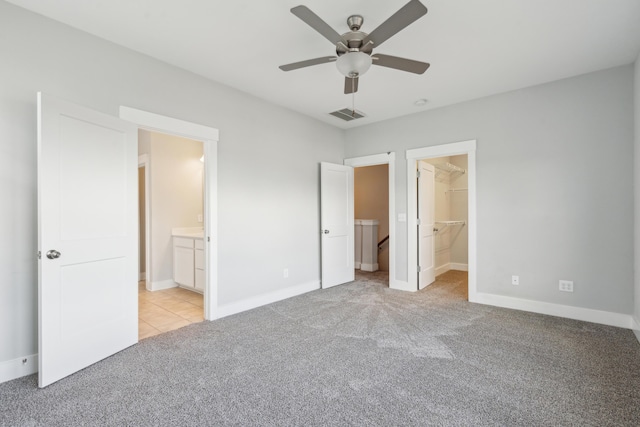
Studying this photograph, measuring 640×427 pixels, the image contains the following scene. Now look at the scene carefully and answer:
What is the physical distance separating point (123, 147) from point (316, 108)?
2554 millimetres

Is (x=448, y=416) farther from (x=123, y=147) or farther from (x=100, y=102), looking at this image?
(x=100, y=102)

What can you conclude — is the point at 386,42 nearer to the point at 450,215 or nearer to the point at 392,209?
the point at 392,209

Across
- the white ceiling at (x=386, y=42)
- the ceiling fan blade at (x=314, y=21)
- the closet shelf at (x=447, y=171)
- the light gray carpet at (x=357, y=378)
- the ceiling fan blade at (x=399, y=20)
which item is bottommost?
the light gray carpet at (x=357, y=378)

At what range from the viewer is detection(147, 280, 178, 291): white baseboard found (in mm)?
4656

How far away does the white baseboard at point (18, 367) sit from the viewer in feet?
7.03

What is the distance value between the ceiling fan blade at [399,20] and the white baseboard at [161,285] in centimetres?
450

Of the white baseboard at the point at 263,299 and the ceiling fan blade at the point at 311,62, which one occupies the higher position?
the ceiling fan blade at the point at 311,62

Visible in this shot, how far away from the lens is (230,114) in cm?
361

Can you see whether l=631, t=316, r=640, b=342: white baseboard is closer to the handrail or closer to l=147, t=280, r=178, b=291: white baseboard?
the handrail

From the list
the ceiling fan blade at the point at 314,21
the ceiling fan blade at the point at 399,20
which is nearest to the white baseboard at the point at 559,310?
the ceiling fan blade at the point at 399,20

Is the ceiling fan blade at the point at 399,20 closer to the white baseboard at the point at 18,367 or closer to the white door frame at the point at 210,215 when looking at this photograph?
the white door frame at the point at 210,215

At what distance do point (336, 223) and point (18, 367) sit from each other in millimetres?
3872

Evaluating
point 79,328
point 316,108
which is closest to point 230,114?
point 316,108

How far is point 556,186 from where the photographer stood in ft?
11.4
